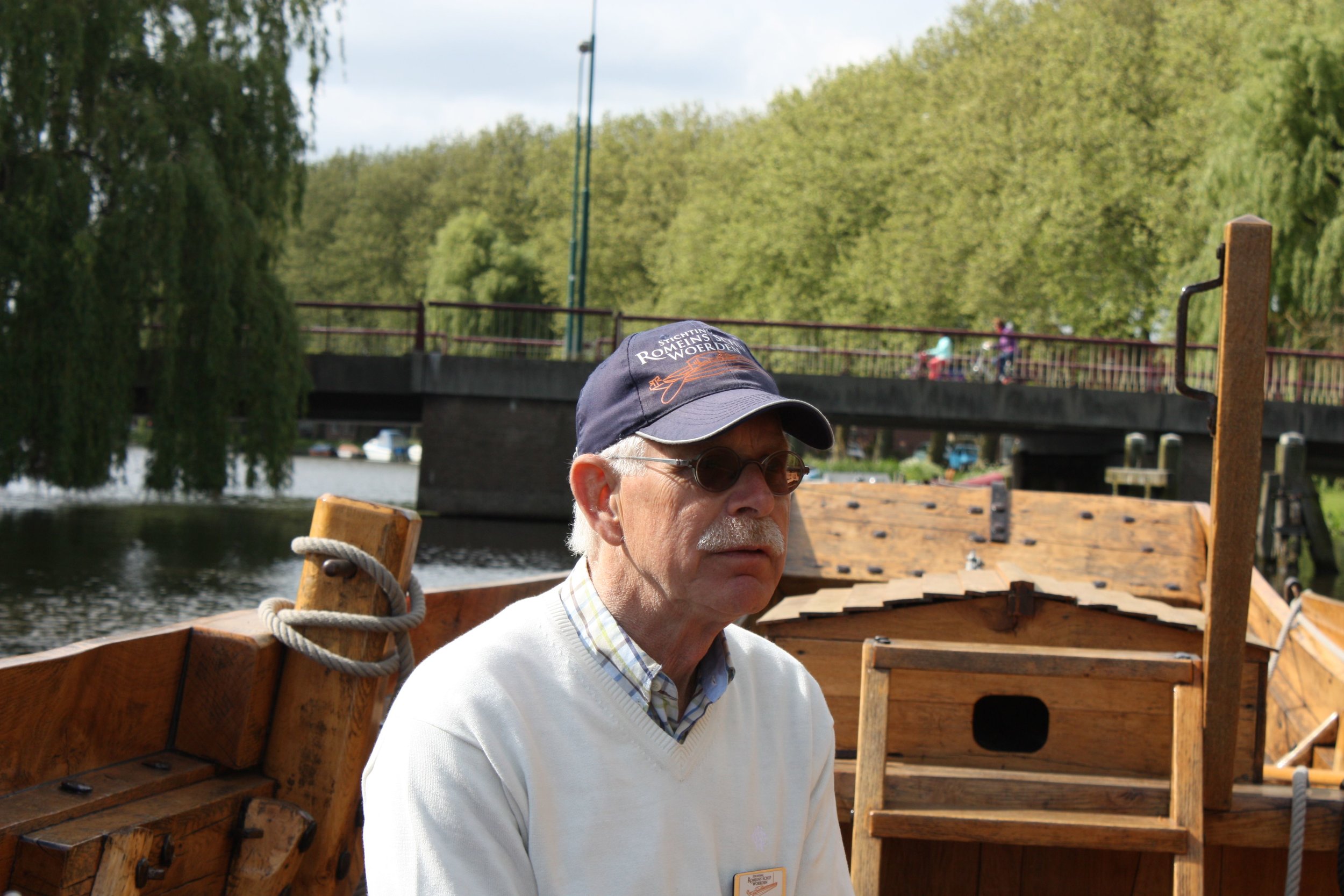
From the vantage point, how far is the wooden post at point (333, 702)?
324cm

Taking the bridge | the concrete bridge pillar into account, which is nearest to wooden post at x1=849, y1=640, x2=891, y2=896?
the bridge

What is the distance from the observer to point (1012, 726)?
13.8 ft

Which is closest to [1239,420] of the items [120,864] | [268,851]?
[268,851]

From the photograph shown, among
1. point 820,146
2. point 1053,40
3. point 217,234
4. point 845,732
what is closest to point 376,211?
point 820,146

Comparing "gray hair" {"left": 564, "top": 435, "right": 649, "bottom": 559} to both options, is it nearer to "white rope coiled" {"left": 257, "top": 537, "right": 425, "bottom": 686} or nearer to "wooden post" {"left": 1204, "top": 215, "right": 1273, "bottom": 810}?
"white rope coiled" {"left": 257, "top": 537, "right": 425, "bottom": 686}

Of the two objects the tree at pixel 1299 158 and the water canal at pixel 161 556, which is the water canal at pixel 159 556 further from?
the tree at pixel 1299 158

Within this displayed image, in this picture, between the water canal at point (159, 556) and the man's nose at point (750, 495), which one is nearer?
the man's nose at point (750, 495)

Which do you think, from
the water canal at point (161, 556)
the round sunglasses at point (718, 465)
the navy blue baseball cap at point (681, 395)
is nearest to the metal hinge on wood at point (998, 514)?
the navy blue baseball cap at point (681, 395)

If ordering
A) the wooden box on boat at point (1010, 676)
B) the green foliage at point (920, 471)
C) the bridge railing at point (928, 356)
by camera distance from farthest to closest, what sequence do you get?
the green foliage at point (920, 471)
the bridge railing at point (928, 356)
the wooden box on boat at point (1010, 676)

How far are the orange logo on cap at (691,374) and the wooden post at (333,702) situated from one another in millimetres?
1469

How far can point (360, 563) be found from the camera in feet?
10.4

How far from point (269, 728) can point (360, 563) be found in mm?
558

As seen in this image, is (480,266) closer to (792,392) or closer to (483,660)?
(792,392)

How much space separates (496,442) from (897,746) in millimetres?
22822
